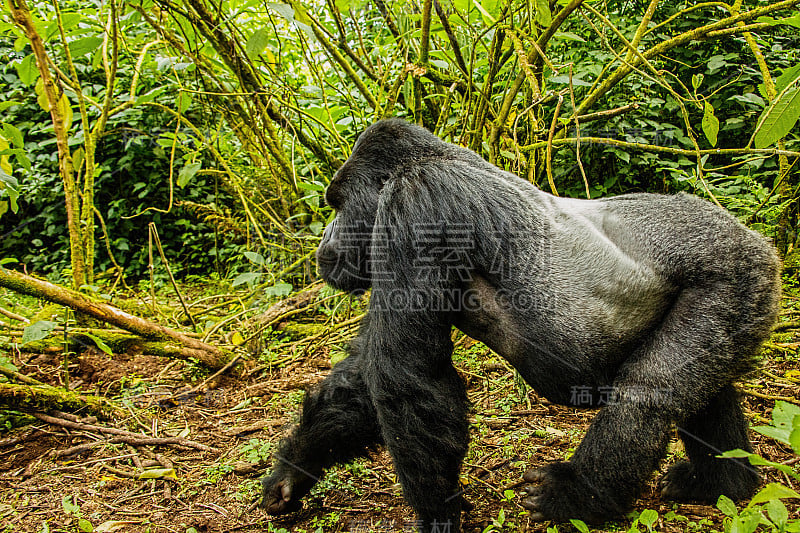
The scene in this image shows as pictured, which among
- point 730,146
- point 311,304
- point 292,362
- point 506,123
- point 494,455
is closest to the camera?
point 494,455

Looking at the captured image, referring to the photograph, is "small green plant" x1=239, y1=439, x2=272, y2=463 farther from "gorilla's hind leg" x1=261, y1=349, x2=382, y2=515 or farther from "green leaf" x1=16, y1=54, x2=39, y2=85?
"green leaf" x1=16, y1=54, x2=39, y2=85

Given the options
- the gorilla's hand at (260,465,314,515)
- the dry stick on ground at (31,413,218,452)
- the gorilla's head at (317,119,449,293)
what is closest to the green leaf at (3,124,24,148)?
the dry stick on ground at (31,413,218,452)

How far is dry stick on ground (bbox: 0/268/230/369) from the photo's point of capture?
313 cm

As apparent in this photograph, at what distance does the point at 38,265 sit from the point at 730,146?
867 centimetres

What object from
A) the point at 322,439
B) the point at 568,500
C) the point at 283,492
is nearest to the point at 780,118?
the point at 568,500

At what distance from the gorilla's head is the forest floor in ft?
3.09

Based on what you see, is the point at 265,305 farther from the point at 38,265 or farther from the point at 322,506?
the point at 38,265

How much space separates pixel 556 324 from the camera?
2135 mm

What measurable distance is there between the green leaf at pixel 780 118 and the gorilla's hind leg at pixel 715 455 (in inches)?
41.7

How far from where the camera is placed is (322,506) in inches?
100

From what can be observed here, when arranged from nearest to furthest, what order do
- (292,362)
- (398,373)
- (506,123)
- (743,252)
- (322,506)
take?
(743,252)
(398,373)
(322,506)
(506,123)
(292,362)

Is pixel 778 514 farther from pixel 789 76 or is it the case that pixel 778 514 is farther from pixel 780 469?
pixel 789 76

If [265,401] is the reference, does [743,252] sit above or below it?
above

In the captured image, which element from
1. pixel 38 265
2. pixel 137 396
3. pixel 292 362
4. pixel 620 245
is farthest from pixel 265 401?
pixel 38 265
